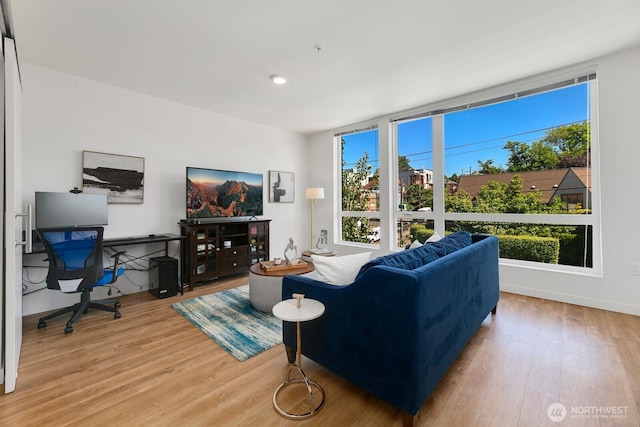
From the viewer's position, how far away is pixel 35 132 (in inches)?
116

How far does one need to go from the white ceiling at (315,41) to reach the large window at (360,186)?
1528 mm

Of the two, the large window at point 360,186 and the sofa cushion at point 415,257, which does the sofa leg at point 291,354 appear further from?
the large window at point 360,186

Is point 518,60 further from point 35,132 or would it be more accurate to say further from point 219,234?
point 35,132

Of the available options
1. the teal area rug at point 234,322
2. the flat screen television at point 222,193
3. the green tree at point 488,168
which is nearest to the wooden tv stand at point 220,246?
the flat screen television at point 222,193

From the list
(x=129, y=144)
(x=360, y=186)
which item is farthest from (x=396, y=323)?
(x=360, y=186)

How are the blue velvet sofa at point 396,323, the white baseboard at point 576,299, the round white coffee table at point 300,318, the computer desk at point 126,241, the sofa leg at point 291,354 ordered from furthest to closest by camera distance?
the white baseboard at point 576,299
the computer desk at point 126,241
the sofa leg at point 291,354
the round white coffee table at point 300,318
the blue velvet sofa at point 396,323

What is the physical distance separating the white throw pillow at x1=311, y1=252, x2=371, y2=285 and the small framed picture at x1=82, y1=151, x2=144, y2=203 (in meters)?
3.00

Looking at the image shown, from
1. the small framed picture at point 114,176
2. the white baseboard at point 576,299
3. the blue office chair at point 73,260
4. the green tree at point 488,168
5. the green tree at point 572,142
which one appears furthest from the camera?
the green tree at point 488,168

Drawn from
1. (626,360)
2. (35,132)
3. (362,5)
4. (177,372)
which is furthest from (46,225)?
(626,360)

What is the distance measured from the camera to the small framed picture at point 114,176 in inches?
129

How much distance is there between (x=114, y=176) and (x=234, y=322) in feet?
7.86

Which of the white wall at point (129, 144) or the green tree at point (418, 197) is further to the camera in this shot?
the green tree at point (418, 197)

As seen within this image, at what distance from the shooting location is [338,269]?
180 cm

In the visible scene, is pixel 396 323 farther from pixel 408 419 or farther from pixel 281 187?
pixel 281 187
